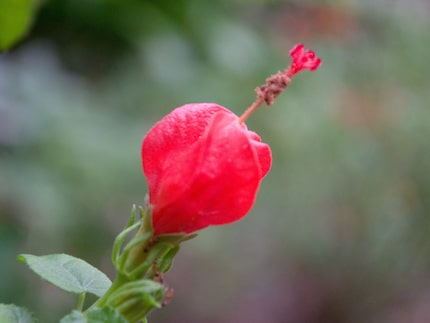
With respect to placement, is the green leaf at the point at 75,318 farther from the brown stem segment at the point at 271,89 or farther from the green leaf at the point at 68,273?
the brown stem segment at the point at 271,89

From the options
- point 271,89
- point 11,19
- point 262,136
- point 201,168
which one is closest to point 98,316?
point 201,168

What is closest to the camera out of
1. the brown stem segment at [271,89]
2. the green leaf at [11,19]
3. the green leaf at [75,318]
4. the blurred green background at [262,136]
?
the green leaf at [75,318]

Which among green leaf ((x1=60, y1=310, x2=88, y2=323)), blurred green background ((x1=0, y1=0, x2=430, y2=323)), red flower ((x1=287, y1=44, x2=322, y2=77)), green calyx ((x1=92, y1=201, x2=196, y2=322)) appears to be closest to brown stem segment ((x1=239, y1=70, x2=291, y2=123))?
red flower ((x1=287, y1=44, x2=322, y2=77))

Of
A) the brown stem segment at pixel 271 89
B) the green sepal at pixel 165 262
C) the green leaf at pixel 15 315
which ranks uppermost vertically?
the brown stem segment at pixel 271 89

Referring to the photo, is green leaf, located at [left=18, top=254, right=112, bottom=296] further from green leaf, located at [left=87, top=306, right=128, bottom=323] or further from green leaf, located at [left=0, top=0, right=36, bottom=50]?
green leaf, located at [left=0, top=0, right=36, bottom=50]

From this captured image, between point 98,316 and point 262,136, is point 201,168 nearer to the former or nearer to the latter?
point 98,316

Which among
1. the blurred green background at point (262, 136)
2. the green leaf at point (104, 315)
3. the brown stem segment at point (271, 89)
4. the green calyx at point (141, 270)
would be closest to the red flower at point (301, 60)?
the brown stem segment at point (271, 89)

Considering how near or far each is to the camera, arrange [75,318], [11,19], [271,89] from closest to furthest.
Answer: [75,318] < [271,89] < [11,19]
